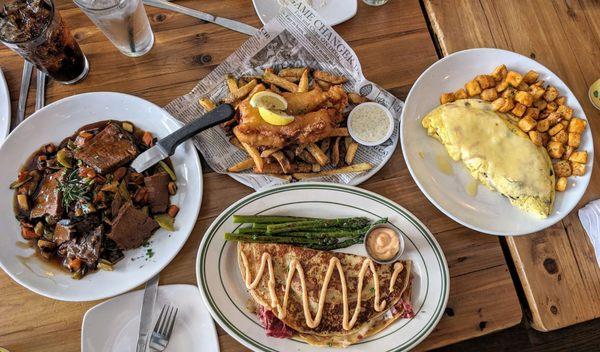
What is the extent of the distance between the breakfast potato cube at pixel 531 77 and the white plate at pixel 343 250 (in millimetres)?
1120

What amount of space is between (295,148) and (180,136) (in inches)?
25.6

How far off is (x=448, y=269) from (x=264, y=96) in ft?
4.59

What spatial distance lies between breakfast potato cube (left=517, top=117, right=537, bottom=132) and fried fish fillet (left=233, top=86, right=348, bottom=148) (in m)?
1.09

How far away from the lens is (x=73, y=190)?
8.36ft

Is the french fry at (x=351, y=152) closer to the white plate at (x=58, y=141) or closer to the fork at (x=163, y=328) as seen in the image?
the white plate at (x=58, y=141)

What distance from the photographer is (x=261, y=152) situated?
267 cm

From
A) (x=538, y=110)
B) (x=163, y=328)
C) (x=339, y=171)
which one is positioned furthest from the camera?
(x=538, y=110)

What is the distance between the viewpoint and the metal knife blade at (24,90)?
9.28 ft

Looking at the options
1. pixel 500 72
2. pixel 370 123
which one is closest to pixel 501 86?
pixel 500 72

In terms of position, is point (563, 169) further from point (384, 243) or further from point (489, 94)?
point (384, 243)

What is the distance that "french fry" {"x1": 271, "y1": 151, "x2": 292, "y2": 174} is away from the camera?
2656mm

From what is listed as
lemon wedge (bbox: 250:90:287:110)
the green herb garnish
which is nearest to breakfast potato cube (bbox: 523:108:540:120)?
lemon wedge (bbox: 250:90:287:110)

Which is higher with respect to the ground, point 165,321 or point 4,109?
point 4,109

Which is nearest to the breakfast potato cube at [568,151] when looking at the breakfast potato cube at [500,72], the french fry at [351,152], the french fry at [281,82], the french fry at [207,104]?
the breakfast potato cube at [500,72]
